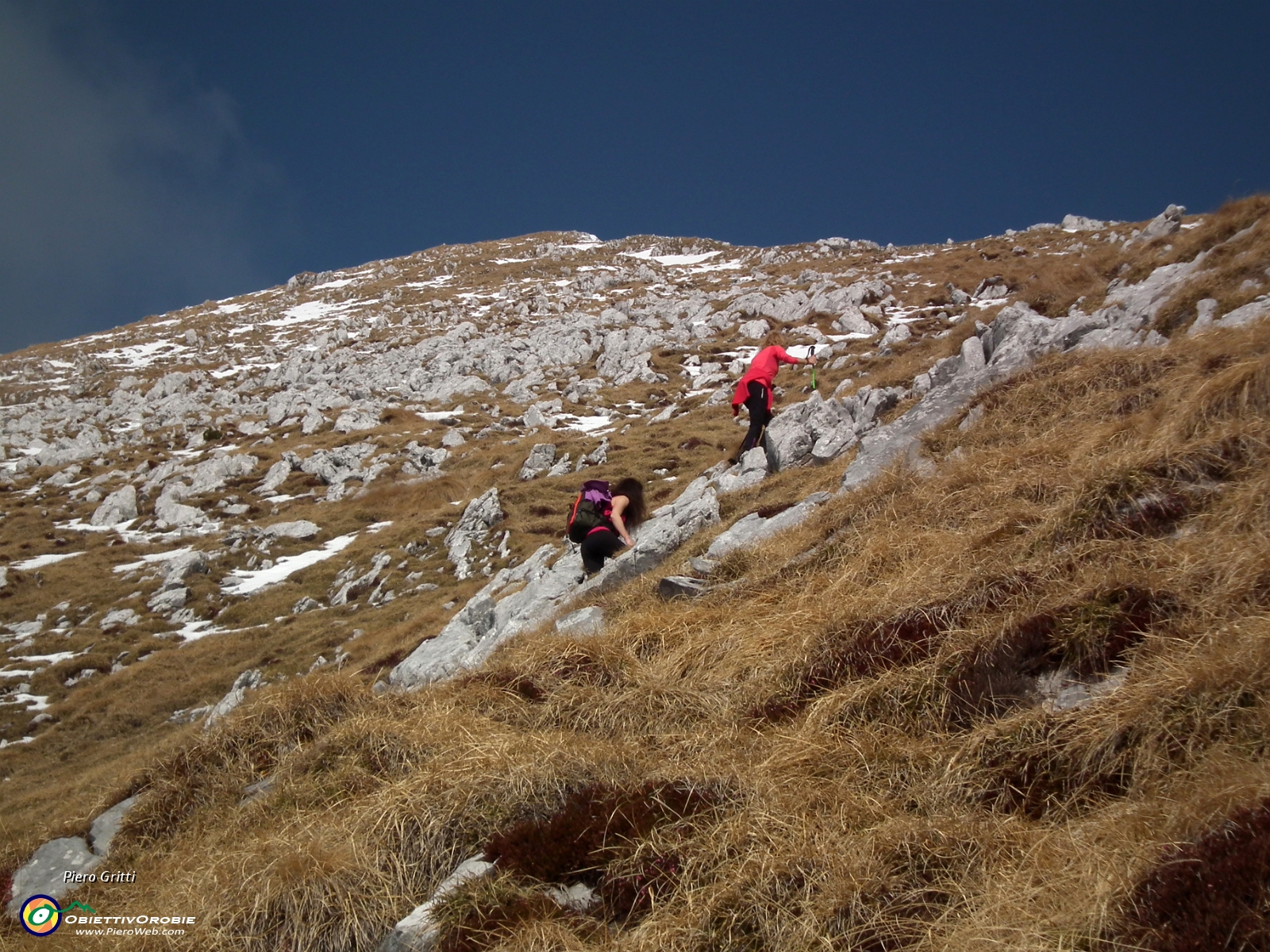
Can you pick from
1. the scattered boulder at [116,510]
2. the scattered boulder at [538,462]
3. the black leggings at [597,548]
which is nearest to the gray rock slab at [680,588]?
the black leggings at [597,548]

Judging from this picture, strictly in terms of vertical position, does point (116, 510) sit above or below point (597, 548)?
above

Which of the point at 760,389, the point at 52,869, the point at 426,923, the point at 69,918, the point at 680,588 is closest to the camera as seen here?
the point at 426,923

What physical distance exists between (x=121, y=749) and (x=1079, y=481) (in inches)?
772

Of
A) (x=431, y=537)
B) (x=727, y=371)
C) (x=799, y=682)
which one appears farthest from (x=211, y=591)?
(x=727, y=371)

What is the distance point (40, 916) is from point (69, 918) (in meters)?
0.57

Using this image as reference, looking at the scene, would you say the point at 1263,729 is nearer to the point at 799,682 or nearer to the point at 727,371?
the point at 799,682

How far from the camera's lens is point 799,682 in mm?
5750

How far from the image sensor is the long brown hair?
12.0 m

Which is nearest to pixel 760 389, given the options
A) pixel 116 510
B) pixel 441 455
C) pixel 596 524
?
pixel 596 524

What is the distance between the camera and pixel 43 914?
231 inches

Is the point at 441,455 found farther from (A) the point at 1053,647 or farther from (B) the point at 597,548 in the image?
(A) the point at 1053,647

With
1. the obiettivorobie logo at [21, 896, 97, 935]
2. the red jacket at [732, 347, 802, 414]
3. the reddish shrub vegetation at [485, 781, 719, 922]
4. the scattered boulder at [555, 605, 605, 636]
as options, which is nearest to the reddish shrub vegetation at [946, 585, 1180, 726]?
the reddish shrub vegetation at [485, 781, 719, 922]

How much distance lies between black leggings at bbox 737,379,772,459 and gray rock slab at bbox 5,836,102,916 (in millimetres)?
12746

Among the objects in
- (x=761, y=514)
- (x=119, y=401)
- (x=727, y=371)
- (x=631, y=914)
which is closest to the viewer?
(x=631, y=914)
